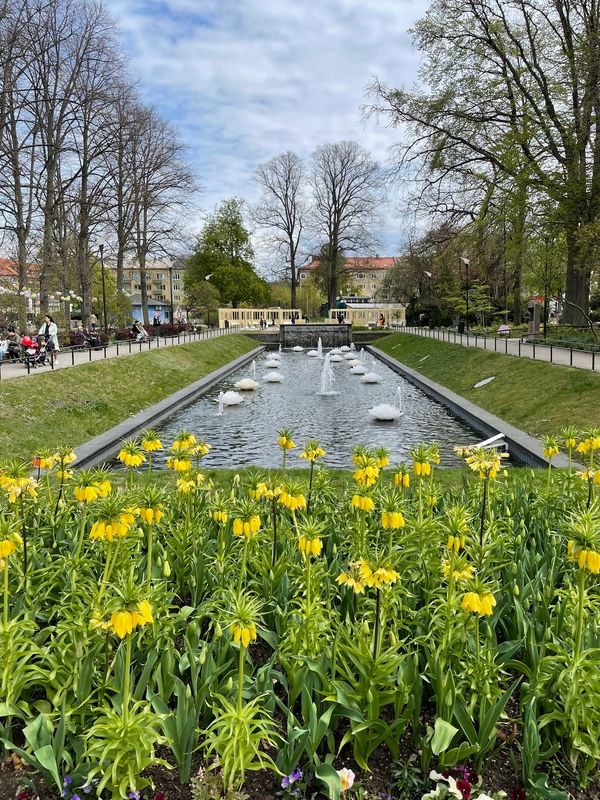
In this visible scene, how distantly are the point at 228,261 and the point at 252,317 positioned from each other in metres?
11.1

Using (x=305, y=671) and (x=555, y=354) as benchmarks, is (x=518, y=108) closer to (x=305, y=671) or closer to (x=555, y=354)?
(x=555, y=354)

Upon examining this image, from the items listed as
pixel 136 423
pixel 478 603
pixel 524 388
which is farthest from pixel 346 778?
pixel 524 388

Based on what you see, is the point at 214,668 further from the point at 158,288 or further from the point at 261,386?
the point at 158,288

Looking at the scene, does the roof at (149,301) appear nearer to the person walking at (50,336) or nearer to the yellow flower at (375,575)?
the person walking at (50,336)

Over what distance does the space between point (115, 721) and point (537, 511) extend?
12.8ft

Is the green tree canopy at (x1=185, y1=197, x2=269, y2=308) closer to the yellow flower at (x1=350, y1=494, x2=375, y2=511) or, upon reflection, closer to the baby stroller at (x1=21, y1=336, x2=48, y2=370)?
the baby stroller at (x1=21, y1=336, x2=48, y2=370)

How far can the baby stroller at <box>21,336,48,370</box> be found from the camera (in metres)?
19.1

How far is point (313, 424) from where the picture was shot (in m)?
14.8

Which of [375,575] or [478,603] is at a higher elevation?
[375,575]

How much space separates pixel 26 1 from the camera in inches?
917

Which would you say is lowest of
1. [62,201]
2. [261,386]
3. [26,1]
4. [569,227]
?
[261,386]

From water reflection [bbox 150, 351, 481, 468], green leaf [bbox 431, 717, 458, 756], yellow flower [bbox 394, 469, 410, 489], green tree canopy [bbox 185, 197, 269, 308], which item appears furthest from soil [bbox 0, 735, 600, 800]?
green tree canopy [bbox 185, 197, 269, 308]

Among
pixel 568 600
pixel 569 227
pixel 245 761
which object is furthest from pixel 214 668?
pixel 569 227

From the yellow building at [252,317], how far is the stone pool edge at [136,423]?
1419 inches
